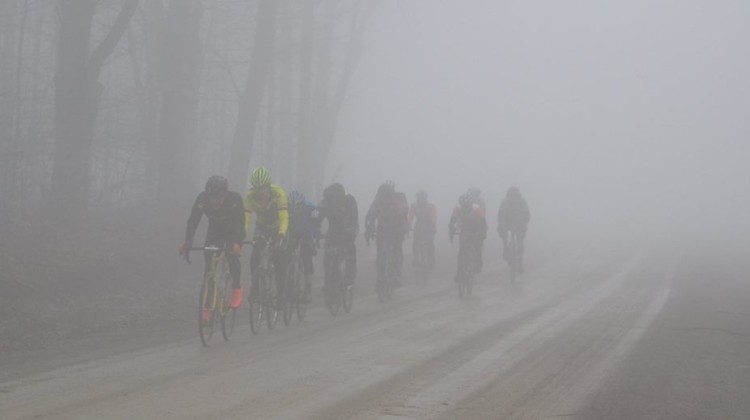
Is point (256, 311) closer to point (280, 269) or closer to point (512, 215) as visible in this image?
point (280, 269)

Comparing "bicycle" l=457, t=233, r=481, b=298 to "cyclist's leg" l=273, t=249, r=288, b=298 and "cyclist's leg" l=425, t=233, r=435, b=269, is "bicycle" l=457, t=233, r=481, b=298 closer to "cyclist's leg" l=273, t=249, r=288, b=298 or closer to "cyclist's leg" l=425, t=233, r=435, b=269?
"cyclist's leg" l=425, t=233, r=435, b=269

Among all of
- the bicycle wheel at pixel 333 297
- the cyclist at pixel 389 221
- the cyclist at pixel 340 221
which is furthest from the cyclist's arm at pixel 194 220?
the cyclist at pixel 389 221

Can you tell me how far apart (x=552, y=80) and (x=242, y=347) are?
135471mm

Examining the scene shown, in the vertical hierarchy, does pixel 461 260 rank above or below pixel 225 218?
below

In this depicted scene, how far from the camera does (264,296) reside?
14648mm

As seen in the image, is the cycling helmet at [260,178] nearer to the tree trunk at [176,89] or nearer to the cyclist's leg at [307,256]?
the cyclist's leg at [307,256]

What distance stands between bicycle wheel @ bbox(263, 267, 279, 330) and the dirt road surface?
0.24 metres

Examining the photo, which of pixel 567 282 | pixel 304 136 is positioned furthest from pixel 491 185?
pixel 567 282

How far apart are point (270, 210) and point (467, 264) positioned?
6.88 m

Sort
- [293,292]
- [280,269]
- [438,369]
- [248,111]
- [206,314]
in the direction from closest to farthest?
[438,369] → [206,314] → [280,269] → [293,292] → [248,111]

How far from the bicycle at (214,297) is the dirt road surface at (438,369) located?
0.77ft

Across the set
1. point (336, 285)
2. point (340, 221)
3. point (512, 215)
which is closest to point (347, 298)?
point (336, 285)

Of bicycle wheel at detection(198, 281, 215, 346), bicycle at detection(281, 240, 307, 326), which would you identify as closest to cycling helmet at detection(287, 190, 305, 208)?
bicycle at detection(281, 240, 307, 326)

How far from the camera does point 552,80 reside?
14488 cm
